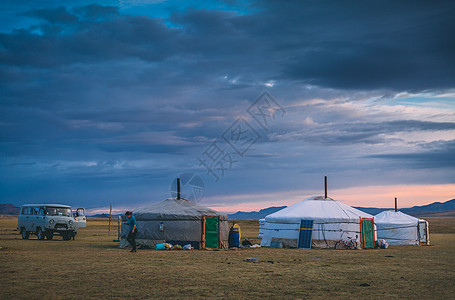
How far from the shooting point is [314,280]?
1375 cm

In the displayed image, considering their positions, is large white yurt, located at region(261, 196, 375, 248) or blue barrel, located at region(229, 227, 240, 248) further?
large white yurt, located at region(261, 196, 375, 248)

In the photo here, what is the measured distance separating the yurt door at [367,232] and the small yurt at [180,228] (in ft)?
28.9

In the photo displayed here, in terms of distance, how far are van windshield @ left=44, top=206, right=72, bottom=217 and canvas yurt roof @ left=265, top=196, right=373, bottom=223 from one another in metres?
13.6

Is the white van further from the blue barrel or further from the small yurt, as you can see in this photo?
the blue barrel

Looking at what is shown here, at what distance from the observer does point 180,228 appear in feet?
85.3

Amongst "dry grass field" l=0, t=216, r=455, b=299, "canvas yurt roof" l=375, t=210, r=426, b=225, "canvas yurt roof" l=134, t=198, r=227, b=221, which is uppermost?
"canvas yurt roof" l=134, t=198, r=227, b=221

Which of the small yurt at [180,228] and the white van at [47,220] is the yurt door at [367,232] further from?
the white van at [47,220]

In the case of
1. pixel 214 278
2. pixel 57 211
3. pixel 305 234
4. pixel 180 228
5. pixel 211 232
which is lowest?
pixel 214 278

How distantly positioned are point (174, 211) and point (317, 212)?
29.3ft

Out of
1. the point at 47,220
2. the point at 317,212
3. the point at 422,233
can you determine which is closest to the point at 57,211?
the point at 47,220

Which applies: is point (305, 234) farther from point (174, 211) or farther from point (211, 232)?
point (174, 211)

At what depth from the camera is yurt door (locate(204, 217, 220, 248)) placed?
86.1 feet

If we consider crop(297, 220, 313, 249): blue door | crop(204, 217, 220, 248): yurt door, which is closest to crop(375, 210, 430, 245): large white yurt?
crop(297, 220, 313, 249): blue door

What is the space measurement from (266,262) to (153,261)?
4.33 meters
